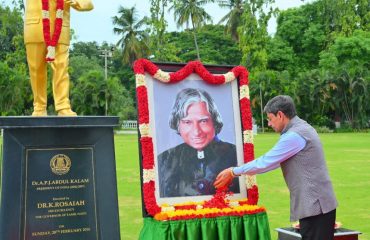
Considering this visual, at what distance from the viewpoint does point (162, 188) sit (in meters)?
4.31

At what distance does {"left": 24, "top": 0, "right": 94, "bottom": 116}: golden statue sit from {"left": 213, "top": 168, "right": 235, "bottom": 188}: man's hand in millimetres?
1712

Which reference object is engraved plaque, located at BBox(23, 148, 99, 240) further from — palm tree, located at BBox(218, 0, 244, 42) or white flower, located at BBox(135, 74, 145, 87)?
palm tree, located at BBox(218, 0, 244, 42)

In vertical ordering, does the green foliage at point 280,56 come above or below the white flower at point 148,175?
above

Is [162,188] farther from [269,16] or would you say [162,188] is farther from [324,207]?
[269,16]

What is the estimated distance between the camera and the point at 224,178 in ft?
14.0

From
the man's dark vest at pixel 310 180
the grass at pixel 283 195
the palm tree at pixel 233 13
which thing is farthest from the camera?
the palm tree at pixel 233 13

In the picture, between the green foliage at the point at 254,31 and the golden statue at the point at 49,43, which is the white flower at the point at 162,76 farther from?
the green foliage at the point at 254,31

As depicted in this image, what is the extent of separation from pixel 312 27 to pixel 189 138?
37.7 meters

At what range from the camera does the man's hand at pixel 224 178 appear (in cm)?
421

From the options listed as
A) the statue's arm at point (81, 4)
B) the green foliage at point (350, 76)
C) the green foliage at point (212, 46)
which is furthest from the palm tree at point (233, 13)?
the statue's arm at point (81, 4)

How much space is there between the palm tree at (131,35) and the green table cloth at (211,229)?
34060mm

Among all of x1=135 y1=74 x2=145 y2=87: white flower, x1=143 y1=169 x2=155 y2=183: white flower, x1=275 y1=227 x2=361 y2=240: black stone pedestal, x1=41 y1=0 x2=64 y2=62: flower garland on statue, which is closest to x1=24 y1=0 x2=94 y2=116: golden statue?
x1=41 y1=0 x2=64 y2=62: flower garland on statue

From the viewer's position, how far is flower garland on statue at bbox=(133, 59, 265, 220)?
4.18 m

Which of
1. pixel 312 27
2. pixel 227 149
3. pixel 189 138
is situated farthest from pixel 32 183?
pixel 312 27
